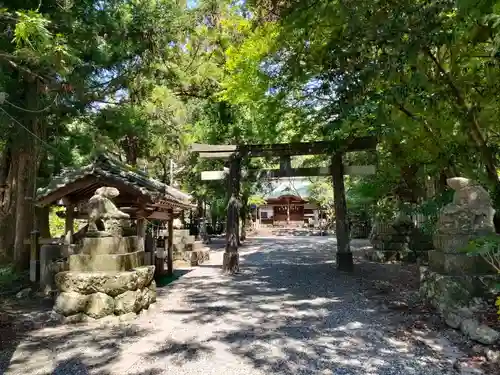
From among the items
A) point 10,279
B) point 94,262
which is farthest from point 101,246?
point 10,279

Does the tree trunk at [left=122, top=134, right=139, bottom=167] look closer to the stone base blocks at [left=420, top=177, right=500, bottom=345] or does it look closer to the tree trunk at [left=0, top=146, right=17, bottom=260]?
the tree trunk at [left=0, top=146, right=17, bottom=260]

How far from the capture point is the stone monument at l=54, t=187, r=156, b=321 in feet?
19.1

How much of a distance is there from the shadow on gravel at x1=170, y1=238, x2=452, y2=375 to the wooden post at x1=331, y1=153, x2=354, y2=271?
75cm

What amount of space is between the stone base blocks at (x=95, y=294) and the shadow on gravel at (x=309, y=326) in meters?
0.98

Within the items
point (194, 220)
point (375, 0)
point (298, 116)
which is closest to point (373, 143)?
point (298, 116)

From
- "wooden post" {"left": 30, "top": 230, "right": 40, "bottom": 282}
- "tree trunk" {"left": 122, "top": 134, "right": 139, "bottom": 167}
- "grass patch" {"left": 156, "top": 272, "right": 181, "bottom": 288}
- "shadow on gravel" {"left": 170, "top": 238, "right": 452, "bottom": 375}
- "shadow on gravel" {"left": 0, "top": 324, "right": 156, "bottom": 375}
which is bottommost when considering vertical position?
"shadow on gravel" {"left": 170, "top": 238, "right": 452, "bottom": 375}

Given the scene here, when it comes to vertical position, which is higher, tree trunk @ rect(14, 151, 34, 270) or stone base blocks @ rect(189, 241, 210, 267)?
tree trunk @ rect(14, 151, 34, 270)

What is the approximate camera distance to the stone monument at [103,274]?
5836 mm

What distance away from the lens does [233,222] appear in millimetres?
10875

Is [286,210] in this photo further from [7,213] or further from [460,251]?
[460,251]

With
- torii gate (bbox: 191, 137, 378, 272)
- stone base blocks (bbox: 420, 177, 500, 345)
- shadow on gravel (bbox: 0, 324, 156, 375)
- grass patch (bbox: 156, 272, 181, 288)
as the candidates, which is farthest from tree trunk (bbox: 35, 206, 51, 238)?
stone base blocks (bbox: 420, 177, 500, 345)

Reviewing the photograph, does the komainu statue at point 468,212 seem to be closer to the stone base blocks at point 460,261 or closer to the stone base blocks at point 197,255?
the stone base blocks at point 460,261

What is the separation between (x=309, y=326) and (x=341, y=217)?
17.2 ft

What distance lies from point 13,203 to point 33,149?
2.21 m
